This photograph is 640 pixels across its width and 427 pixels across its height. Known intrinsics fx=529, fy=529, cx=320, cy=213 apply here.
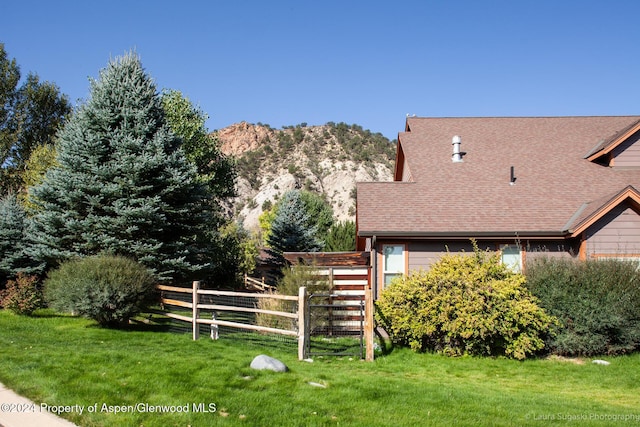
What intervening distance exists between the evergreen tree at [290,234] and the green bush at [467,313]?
22.2m

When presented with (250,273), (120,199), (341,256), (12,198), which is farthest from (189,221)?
(250,273)

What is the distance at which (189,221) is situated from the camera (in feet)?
60.5

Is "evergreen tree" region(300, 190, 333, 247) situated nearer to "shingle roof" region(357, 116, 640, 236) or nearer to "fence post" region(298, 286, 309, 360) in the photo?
"shingle roof" region(357, 116, 640, 236)

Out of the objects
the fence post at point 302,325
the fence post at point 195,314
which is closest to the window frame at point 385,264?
the fence post at point 302,325

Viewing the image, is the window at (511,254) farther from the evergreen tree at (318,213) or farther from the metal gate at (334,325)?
the evergreen tree at (318,213)

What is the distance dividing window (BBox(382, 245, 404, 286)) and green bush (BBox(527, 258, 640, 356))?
12.8 feet

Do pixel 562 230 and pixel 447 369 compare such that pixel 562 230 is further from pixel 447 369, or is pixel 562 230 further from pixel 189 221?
pixel 189 221

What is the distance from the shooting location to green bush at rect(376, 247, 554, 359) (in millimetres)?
11516

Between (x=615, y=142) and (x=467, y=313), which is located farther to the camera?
(x=615, y=142)

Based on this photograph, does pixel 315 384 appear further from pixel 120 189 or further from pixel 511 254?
pixel 120 189

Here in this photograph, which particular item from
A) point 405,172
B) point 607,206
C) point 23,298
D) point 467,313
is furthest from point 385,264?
point 23,298

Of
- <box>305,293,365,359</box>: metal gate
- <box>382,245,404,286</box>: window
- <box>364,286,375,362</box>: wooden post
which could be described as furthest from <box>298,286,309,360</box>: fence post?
<box>382,245,404,286</box>: window

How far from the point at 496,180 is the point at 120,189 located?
40.2 feet

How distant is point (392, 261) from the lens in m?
15.2
